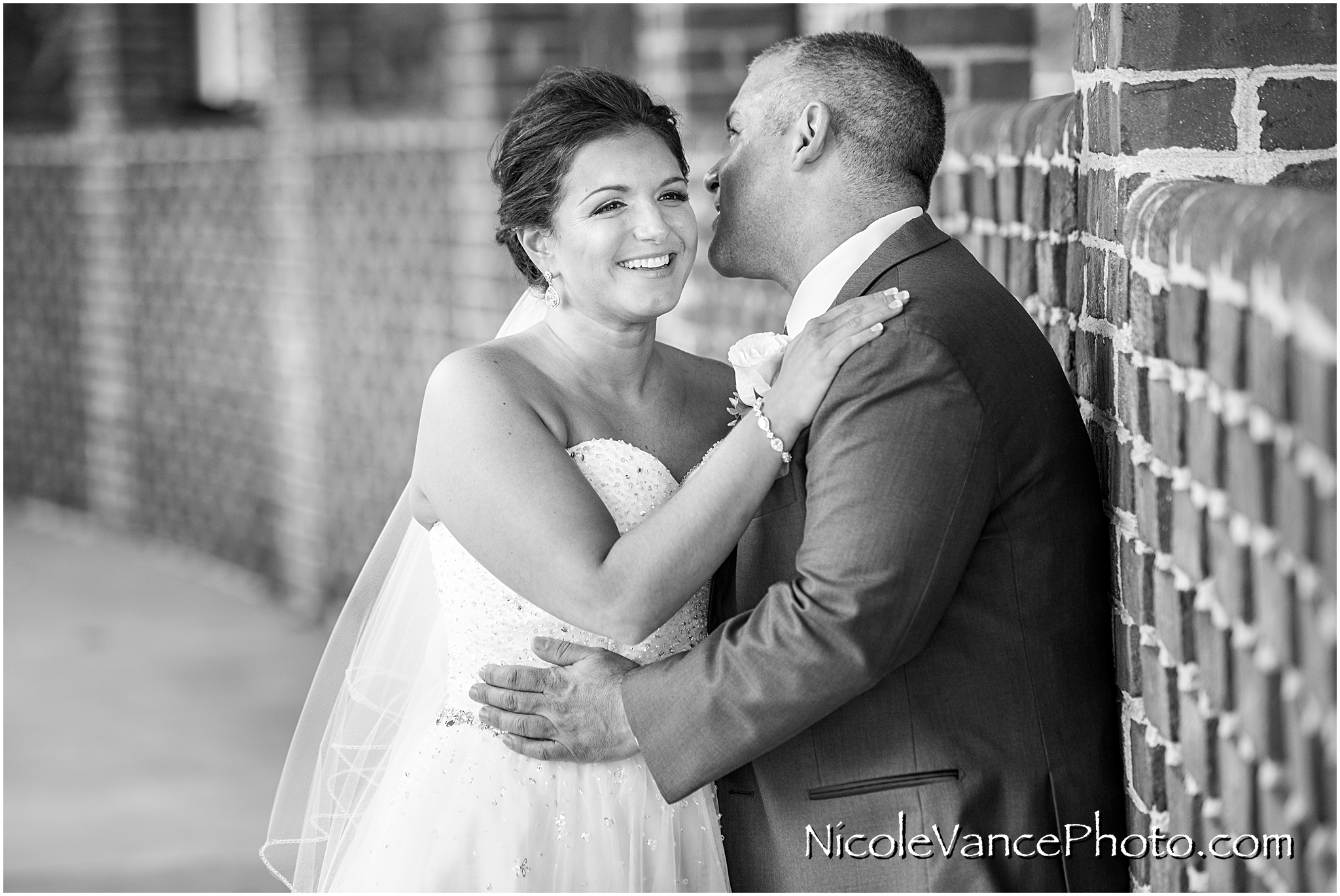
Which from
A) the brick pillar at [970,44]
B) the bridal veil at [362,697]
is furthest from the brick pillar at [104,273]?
the bridal veil at [362,697]

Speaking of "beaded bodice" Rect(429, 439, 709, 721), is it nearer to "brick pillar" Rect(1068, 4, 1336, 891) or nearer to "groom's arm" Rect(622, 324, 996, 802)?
"groom's arm" Rect(622, 324, 996, 802)

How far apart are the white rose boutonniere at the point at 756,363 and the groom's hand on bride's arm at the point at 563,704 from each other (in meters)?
0.48

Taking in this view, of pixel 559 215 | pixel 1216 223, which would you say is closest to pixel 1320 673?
pixel 1216 223

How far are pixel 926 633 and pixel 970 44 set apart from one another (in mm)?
2460

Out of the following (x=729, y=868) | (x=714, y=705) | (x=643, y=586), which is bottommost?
(x=729, y=868)

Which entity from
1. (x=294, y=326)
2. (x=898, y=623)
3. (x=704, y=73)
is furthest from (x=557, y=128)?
(x=294, y=326)

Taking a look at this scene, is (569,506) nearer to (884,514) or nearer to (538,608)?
(538,608)

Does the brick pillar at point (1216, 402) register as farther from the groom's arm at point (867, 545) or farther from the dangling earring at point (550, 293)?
the dangling earring at point (550, 293)

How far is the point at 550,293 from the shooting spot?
2.88 metres

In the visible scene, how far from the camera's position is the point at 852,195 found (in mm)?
2605

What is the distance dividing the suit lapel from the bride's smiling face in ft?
1.18

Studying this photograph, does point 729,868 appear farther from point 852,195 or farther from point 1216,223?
point 1216,223

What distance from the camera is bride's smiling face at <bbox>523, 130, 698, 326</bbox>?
8.87 ft

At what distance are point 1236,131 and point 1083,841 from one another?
108 cm
